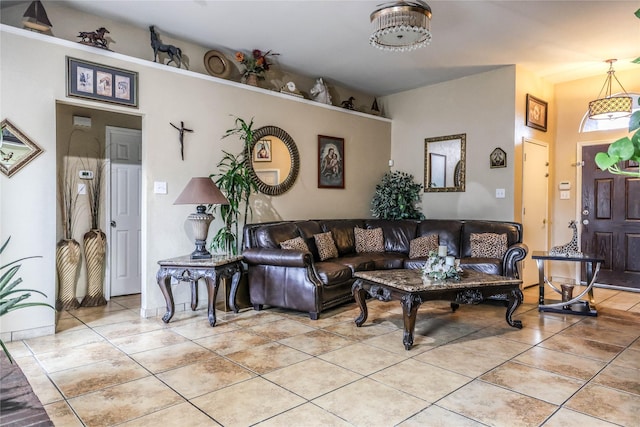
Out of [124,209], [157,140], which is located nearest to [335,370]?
[157,140]

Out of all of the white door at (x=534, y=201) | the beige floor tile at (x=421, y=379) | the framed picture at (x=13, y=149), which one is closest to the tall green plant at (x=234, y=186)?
the framed picture at (x=13, y=149)

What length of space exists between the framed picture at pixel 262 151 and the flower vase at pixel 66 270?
2.22 m

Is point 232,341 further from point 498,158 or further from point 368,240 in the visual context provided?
point 498,158

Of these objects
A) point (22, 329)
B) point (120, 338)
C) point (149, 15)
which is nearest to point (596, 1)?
point (149, 15)

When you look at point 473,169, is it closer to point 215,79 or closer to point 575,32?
point 575,32

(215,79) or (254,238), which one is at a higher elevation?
(215,79)

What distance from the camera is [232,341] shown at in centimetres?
339

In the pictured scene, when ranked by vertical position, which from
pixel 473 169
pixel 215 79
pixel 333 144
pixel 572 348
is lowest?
pixel 572 348

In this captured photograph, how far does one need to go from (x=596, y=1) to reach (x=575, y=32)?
72 centimetres

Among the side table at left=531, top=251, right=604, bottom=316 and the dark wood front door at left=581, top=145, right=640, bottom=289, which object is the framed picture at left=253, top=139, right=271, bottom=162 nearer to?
the side table at left=531, top=251, right=604, bottom=316

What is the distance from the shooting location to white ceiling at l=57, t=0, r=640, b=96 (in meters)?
3.76

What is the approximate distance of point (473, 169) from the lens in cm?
581

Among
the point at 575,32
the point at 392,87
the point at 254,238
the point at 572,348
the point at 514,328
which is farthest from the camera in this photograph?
the point at 392,87

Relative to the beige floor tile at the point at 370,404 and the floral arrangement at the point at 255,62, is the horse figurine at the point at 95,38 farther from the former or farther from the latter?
the beige floor tile at the point at 370,404
